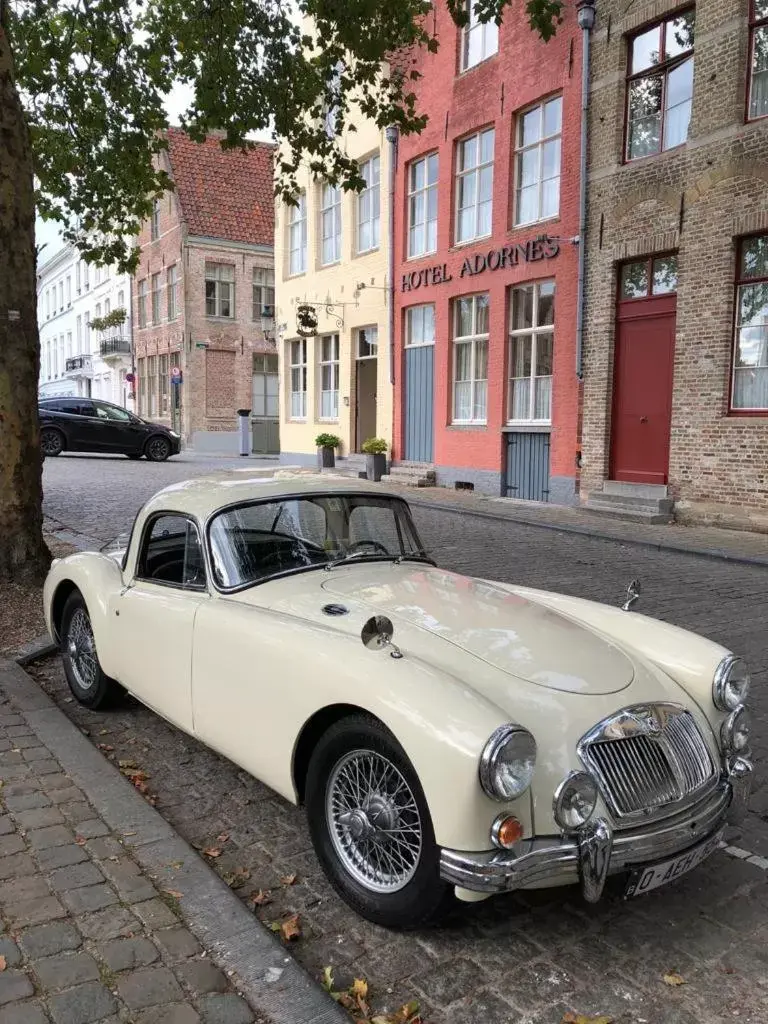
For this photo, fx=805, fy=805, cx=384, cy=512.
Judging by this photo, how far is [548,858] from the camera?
226 centimetres

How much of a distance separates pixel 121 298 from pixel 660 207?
34.0 metres

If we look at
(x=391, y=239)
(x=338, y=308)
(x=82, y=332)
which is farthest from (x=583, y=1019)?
(x=82, y=332)

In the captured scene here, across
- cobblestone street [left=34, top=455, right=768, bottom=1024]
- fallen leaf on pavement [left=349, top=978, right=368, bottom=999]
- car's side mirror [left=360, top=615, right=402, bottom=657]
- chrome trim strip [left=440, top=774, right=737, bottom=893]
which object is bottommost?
cobblestone street [left=34, top=455, right=768, bottom=1024]

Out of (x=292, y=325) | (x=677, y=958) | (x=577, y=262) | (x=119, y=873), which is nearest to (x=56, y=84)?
(x=577, y=262)

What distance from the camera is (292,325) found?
2294 centimetres

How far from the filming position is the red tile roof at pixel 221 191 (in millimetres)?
31647

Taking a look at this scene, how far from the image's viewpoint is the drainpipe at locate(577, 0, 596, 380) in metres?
13.2

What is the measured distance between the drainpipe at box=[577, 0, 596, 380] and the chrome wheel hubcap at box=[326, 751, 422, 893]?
1197cm

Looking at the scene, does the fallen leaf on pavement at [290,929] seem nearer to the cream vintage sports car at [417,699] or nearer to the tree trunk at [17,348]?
the cream vintage sports car at [417,699]

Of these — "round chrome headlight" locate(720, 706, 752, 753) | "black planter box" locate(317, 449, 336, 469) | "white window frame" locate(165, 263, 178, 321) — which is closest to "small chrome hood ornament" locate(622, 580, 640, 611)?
"round chrome headlight" locate(720, 706, 752, 753)

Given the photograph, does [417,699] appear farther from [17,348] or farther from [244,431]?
[244,431]

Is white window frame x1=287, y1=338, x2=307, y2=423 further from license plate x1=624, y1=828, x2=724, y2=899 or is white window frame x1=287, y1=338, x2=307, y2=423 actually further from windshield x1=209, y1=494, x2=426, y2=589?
license plate x1=624, y1=828, x2=724, y2=899

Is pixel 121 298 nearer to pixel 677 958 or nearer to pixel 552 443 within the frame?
pixel 552 443

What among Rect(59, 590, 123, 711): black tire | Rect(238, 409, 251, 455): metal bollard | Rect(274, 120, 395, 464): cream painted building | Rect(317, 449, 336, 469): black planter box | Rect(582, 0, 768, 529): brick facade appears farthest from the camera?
Rect(238, 409, 251, 455): metal bollard
